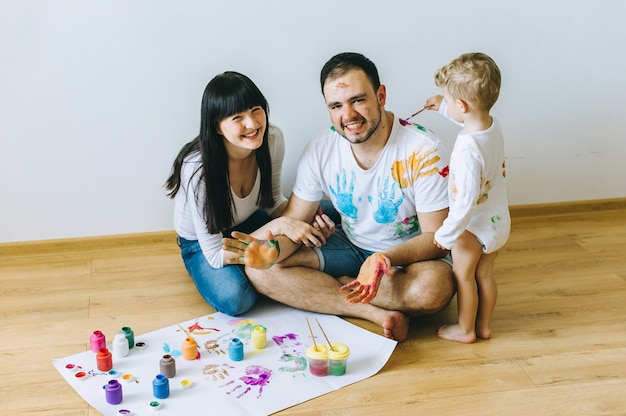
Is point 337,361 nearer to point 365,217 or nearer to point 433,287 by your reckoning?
point 433,287

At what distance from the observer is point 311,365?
1.96 metres

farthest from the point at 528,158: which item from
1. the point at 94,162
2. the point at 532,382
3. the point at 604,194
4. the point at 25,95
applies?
the point at 25,95

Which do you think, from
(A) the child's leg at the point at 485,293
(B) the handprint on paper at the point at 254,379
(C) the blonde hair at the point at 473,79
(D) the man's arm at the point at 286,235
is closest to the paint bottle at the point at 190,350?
(B) the handprint on paper at the point at 254,379

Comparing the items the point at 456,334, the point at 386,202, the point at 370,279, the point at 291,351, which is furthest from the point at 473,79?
the point at 291,351

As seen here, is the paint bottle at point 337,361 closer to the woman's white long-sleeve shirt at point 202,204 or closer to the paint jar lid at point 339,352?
the paint jar lid at point 339,352

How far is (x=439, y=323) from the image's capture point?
2229mm

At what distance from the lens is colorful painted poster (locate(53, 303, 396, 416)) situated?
1846 mm

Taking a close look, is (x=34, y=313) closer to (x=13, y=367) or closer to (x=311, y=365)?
(x=13, y=367)

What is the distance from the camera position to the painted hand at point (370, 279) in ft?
6.81

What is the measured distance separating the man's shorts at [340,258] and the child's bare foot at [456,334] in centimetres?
33

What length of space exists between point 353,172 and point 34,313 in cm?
103

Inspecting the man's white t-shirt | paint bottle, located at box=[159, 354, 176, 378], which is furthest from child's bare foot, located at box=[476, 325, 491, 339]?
paint bottle, located at box=[159, 354, 176, 378]

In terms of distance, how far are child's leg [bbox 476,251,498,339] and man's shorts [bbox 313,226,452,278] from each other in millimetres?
360

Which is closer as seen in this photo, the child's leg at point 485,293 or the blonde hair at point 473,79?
the blonde hair at point 473,79
